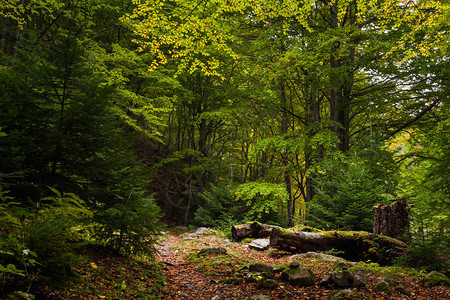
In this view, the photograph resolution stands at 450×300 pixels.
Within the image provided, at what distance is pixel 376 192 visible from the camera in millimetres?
8109

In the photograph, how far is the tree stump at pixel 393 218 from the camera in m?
6.93

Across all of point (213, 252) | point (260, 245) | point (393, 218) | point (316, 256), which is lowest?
point (260, 245)

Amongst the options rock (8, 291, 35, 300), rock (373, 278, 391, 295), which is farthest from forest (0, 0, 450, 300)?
rock (373, 278, 391, 295)

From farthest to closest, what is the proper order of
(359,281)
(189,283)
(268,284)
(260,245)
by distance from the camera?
A: 1. (260,245)
2. (189,283)
3. (268,284)
4. (359,281)

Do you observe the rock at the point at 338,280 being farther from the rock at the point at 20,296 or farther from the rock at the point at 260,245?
the rock at the point at 20,296

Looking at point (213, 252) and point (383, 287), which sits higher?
point (383, 287)

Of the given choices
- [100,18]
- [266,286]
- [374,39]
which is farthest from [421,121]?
[100,18]

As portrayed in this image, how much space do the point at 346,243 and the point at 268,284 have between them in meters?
3.52

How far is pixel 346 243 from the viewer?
24.4 ft

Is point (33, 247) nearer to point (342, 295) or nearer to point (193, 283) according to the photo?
Result: point (193, 283)

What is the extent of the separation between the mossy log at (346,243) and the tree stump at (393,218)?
404 millimetres

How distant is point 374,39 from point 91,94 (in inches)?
347

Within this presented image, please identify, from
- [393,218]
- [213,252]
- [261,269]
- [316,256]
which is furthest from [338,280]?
[213,252]

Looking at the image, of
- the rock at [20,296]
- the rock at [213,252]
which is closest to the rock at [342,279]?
the rock at [213,252]
